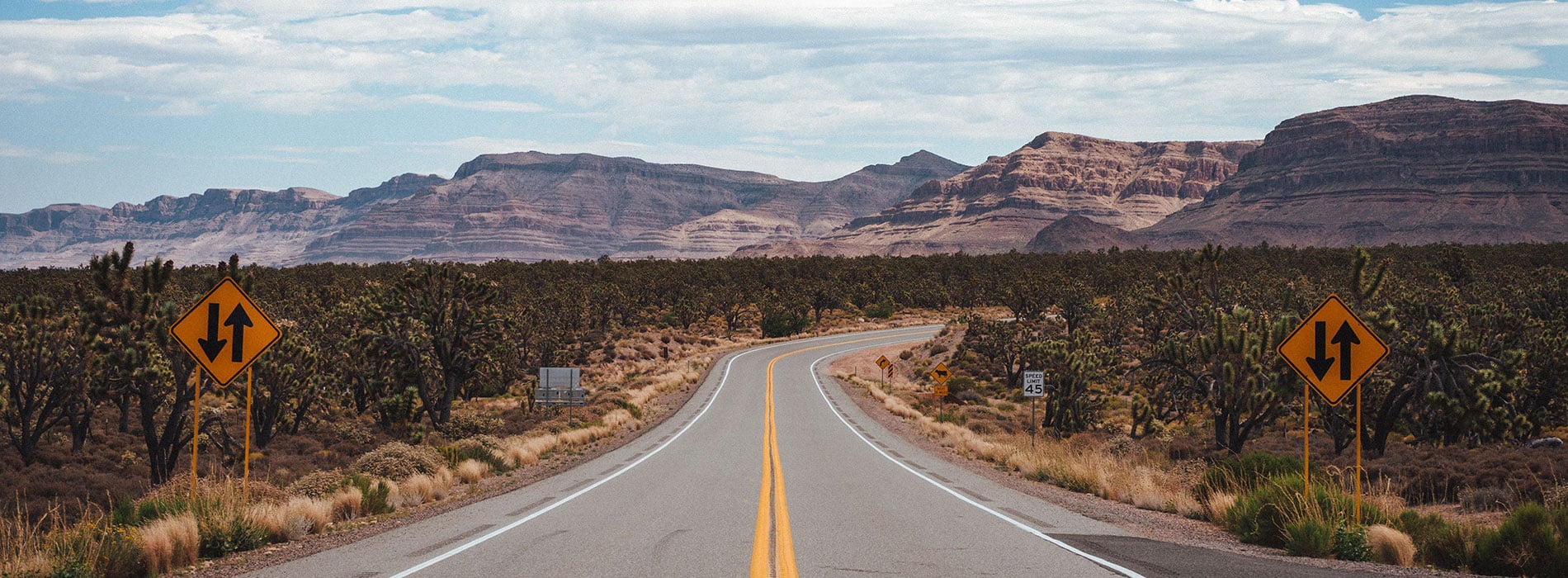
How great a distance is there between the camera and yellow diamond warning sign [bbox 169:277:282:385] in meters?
12.9

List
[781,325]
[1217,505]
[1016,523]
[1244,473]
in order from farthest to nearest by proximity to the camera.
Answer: [781,325], [1244,473], [1217,505], [1016,523]

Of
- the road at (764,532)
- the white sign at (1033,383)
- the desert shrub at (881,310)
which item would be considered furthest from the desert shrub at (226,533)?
the desert shrub at (881,310)

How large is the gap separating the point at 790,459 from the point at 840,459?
4.05 feet

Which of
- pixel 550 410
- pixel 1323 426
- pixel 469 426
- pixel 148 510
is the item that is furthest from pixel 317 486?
pixel 1323 426

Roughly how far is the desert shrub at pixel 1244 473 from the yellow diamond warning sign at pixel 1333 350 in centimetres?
304

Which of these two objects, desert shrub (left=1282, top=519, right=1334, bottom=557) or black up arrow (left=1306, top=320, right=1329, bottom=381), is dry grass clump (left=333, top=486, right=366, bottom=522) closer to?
desert shrub (left=1282, top=519, right=1334, bottom=557)

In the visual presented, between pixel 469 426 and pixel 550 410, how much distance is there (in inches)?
315

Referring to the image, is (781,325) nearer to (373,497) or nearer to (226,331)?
(373,497)

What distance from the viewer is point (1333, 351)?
12.6 meters

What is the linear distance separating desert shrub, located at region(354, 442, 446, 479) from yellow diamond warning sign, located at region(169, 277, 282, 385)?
5549 mm

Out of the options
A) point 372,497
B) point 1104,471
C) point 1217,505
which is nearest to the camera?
point 1217,505

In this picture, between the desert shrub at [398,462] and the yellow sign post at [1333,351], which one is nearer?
the yellow sign post at [1333,351]

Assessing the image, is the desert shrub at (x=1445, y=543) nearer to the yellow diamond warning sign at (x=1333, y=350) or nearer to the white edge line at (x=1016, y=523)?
the yellow diamond warning sign at (x=1333, y=350)

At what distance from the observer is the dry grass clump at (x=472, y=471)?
1961 cm
